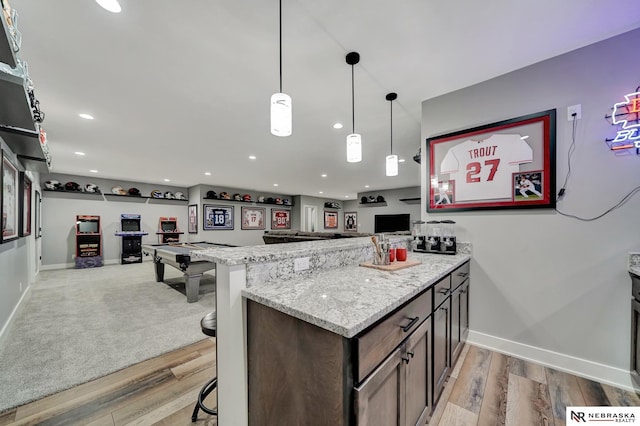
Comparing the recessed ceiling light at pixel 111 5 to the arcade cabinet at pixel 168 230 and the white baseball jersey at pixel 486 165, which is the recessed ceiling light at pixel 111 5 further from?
the arcade cabinet at pixel 168 230

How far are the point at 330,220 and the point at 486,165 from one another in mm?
A: 10238

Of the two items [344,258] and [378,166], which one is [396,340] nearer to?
[344,258]

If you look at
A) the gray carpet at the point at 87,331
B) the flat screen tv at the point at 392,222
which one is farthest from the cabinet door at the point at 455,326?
the flat screen tv at the point at 392,222

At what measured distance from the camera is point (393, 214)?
31.3 feet

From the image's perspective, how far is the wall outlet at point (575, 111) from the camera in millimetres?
1981

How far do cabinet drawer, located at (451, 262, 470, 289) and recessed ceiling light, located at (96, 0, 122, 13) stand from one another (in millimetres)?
3001

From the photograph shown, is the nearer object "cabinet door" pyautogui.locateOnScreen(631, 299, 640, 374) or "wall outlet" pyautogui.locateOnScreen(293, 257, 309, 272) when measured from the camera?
"wall outlet" pyautogui.locateOnScreen(293, 257, 309, 272)

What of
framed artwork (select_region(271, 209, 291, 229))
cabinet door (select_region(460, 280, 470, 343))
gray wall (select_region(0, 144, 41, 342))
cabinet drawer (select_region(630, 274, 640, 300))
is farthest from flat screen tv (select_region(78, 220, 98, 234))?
cabinet drawer (select_region(630, 274, 640, 300))

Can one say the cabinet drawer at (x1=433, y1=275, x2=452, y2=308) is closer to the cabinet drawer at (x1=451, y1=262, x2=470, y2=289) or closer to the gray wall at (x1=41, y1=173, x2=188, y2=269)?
the cabinet drawer at (x1=451, y1=262, x2=470, y2=289)

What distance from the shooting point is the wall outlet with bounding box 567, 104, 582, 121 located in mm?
1981

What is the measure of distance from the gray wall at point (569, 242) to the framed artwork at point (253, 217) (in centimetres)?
830

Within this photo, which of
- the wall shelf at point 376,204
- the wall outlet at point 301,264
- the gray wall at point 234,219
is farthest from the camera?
the wall shelf at point 376,204

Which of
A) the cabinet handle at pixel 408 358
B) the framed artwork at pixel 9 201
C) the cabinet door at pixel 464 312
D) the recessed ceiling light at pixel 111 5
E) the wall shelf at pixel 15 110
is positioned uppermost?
the recessed ceiling light at pixel 111 5

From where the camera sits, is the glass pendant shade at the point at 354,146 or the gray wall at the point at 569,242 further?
the glass pendant shade at the point at 354,146
